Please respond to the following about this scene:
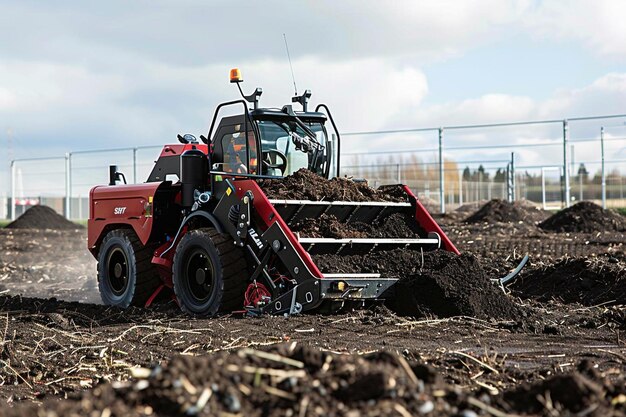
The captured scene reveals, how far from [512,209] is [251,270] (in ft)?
54.3

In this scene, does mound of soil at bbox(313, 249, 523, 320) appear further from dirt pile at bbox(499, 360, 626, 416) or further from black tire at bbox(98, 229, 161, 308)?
dirt pile at bbox(499, 360, 626, 416)

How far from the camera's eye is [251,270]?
10836 mm

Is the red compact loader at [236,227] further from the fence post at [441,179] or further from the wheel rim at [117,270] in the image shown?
the fence post at [441,179]

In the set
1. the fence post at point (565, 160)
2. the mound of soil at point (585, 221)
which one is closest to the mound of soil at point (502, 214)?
the fence post at point (565, 160)

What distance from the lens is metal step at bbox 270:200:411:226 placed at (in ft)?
35.6

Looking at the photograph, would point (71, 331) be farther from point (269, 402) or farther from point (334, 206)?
point (269, 402)

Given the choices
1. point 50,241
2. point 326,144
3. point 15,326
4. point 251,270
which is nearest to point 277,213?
point 251,270

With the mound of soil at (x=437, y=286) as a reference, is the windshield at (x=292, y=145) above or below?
above

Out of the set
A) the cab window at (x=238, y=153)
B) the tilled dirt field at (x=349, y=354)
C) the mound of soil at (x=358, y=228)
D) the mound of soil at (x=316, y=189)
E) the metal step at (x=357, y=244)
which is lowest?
the tilled dirt field at (x=349, y=354)

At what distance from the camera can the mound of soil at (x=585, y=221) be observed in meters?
22.5

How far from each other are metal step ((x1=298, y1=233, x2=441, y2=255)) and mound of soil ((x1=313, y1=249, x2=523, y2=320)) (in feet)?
0.55

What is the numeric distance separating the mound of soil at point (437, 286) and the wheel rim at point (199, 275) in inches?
59.6

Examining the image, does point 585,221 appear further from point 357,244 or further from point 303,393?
point 303,393

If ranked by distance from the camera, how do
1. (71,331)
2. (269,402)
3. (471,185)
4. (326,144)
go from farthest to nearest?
(471,185), (326,144), (71,331), (269,402)
